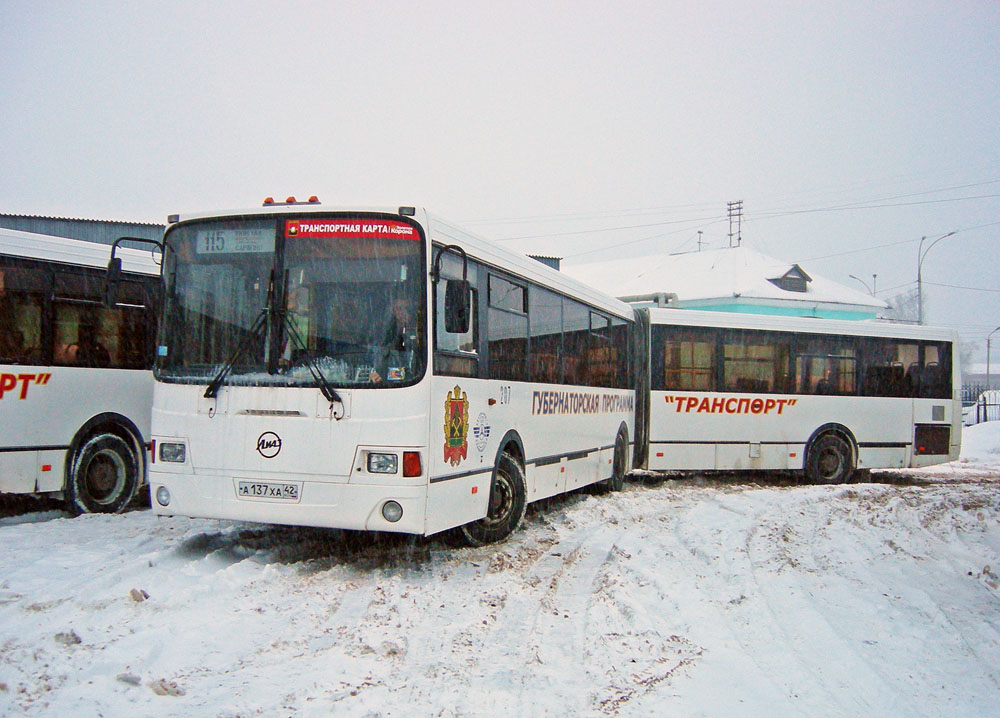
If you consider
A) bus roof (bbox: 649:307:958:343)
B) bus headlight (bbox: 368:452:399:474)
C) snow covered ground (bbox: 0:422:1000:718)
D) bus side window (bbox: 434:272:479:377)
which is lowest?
snow covered ground (bbox: 0:422:1000:718)

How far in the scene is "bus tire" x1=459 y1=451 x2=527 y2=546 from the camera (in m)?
8.93

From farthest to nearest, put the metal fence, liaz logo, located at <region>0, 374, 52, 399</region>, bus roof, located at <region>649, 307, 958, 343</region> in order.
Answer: the metal fence → bus roof, located at <region>649, 307, 958, 343</region> → liaz logo, located at <region>0, 374, 52, 399</region>

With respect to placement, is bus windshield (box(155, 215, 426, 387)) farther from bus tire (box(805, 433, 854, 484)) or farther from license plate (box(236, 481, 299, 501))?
bus tire (box(805, 433, 854, 484))

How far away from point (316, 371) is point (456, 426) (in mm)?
1332

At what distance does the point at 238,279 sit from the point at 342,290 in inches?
36.2

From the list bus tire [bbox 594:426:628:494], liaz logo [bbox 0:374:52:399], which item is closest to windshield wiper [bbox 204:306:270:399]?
liaz logo [bbox 0:374:52:399]

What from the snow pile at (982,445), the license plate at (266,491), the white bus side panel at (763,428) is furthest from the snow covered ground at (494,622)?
the snow pile at (982,445)

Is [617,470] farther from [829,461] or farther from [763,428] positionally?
[829,461]

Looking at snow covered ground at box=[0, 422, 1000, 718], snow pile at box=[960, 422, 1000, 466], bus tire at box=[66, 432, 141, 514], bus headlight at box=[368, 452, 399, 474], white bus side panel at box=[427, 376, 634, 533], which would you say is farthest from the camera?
snow pile at box=[960, 422, 1000, 466]

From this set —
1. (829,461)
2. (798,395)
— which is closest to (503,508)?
(798,395)

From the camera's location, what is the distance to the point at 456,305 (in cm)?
726

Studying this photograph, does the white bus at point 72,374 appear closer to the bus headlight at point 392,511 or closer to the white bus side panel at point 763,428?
the bus headlight at point 392,511

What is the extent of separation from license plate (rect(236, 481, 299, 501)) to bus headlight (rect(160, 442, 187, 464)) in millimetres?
592

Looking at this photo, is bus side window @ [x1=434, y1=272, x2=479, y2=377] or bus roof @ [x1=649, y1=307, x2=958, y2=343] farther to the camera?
bus roof @ [x1=649, y1=307, x2=958, y2=343]
